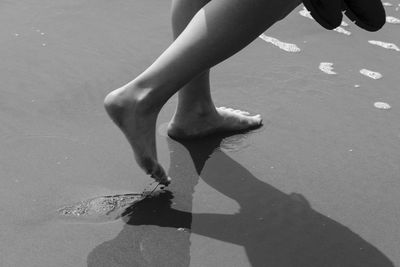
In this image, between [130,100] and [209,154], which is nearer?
[130,100]

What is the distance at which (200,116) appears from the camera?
2.39 metres

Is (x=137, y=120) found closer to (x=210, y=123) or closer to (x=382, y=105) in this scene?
(x=210, y=123)

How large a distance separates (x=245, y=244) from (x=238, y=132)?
25.2 inches

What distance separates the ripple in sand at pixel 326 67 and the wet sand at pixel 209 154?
0.09ft

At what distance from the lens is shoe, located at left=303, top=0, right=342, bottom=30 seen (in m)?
1.80

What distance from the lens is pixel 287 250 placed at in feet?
6.26

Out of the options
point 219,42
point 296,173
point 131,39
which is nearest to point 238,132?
point 296,173

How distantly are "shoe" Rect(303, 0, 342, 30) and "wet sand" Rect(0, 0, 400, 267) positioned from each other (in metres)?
0.58

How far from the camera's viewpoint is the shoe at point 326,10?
180 centimetres

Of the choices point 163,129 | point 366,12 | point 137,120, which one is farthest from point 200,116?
point 366,12

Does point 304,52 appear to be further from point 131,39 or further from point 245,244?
point 245,244

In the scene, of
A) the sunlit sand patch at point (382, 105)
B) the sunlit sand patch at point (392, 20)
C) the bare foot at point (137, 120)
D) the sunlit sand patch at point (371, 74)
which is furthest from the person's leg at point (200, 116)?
the sunlit sand patch at point (392, 20)

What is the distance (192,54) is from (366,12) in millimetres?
507

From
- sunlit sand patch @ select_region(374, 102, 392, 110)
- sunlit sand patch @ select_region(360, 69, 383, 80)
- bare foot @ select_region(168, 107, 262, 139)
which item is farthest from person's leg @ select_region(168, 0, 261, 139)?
sunlit sand patch @ select_region(360, 69, 383, 80)
